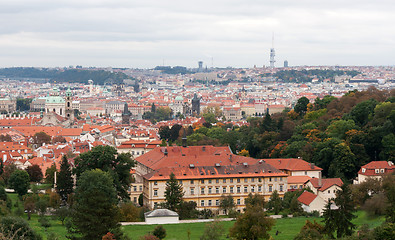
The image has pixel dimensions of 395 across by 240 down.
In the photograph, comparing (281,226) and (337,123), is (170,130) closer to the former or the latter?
(337,123)

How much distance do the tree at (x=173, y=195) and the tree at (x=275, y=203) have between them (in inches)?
208

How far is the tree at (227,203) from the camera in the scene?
4328 centimetres

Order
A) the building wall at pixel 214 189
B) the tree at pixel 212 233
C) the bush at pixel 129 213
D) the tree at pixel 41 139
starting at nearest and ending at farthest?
the tree at pixel 212 233 → the bush at pixel 129 213 → the building wall at pixel 214 189 → the tree at pixel 41 139

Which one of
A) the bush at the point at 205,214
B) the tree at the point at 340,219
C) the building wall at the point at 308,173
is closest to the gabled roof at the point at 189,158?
the building wall at the point at 308,173

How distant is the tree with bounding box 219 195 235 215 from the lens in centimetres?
4328

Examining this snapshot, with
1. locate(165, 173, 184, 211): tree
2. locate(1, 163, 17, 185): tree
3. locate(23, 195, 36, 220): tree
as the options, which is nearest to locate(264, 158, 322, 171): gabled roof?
locate(165, 173, 184, 211): tree

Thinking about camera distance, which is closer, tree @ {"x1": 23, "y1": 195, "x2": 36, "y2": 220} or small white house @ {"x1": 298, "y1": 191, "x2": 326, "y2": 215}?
small white house @ {"x1": 298, "y1": 191, "x2": 326, "y2": 215}

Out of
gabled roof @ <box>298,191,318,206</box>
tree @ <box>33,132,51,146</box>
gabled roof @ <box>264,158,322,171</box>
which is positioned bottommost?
tree @ <box>33,132,51,146</box>

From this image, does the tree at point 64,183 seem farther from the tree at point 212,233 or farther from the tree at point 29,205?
the tree at point 212,233

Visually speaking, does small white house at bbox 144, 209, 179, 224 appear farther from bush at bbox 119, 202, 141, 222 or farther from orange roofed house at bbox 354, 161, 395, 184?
orange roofed house at bbox 354, 161, 395, 184

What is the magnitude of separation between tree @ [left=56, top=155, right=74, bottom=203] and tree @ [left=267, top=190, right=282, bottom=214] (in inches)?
491

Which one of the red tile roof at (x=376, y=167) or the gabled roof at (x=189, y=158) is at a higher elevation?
the gabled roof at (x=189, y=158)

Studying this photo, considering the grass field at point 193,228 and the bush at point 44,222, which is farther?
the bush at point 44,222

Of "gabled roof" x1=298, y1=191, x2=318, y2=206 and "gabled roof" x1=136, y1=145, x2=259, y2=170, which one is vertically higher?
"gabled roof" x1=136, y1=145, x2=259, y2=170
